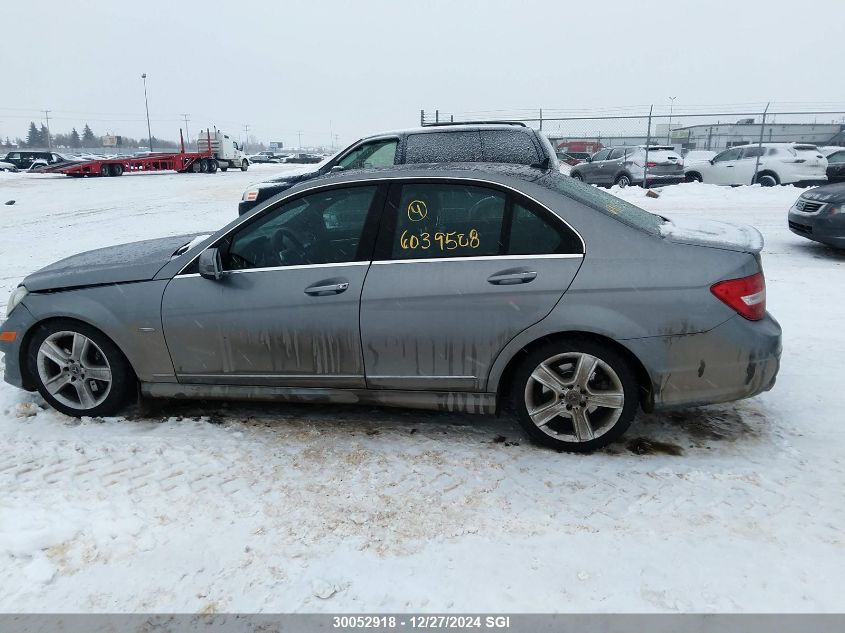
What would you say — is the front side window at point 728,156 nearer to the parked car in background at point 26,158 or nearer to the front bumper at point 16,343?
the front bumper at point 16,343

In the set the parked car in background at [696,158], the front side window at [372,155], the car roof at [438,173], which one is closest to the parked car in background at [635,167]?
the parked car in background at [696,158]

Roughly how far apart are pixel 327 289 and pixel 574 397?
1.50 meters

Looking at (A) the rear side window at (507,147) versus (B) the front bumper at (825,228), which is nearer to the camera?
(A) the rear side window at (507,147)

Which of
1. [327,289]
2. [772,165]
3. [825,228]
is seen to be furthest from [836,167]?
[327,289]

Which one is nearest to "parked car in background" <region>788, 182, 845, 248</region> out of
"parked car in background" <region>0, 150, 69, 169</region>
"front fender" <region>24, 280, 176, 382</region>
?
"front fender" <region>24, 280, 176, 382</region>

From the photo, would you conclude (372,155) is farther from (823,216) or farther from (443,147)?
(823,216)

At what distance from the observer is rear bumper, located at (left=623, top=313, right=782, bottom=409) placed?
10.4ft

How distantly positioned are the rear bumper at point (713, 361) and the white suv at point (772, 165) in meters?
17.8

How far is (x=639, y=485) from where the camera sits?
123 inches

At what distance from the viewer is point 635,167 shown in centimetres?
1895

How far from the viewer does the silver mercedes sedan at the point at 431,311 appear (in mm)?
3211

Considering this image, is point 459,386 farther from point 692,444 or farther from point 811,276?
point 811,276

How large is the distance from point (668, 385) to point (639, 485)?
553 mm
